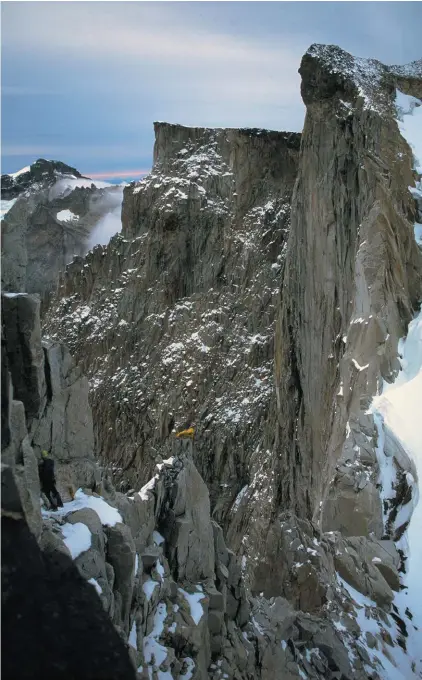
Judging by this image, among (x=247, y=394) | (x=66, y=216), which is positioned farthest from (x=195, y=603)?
(x=66, y=216)

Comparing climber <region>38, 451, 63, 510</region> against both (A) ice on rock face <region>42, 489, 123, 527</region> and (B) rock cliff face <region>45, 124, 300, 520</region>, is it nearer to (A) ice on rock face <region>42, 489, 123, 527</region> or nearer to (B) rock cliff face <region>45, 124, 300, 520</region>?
(A) ice on rock face <region>42, 489, 123, 527</region>

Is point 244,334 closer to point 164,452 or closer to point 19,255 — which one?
point 164,452

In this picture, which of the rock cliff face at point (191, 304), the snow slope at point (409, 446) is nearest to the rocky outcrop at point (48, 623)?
the snow slope at point (409, 446)

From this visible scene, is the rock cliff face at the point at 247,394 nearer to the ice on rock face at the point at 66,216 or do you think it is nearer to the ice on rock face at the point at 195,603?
the ice on rock face at the point at 195,603

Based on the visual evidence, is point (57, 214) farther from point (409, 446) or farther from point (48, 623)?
point (48, 623)

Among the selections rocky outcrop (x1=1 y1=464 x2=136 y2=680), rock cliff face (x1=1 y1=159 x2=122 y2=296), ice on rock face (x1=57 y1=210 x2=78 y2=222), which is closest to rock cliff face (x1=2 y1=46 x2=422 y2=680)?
rocky outcrop (x1=1 y1=464 x2=136 y2=680)
